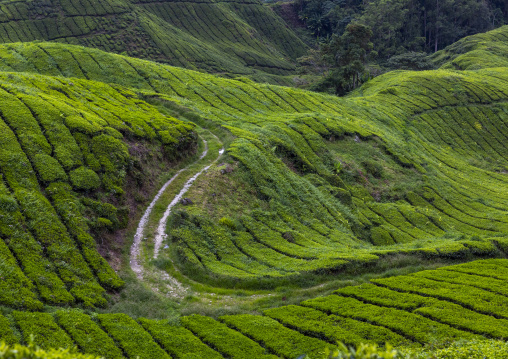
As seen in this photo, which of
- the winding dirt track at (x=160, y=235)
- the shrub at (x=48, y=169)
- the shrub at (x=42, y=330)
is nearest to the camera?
the shrub at (x=42, y=330)

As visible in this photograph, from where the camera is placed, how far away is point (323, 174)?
3781cm

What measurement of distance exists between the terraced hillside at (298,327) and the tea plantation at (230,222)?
72 millimetres

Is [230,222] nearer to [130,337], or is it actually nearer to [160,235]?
[160,235]

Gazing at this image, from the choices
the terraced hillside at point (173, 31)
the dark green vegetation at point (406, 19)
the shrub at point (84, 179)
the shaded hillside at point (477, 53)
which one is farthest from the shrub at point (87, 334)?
the dark green vegetation at point (406, 19)

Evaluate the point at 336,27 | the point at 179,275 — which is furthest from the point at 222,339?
the point at 336,27

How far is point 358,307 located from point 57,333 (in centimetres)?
1339

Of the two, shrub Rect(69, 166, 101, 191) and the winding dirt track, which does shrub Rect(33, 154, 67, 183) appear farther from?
the winding dirt track

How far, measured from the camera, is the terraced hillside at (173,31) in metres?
78.8

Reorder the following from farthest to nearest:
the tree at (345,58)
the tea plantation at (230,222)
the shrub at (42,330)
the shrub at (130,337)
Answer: the tree at (345,58), the tea plantation at (230,222), the shrub at (130,337), the shrub at (42,330)

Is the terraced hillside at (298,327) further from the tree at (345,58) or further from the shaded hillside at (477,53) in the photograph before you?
the shaded hillside at (477,53)

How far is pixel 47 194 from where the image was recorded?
21.0 metres

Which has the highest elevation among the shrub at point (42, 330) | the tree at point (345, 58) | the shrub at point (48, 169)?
the tree at point (345, 58)

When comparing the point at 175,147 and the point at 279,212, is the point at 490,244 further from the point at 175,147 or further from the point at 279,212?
the point at 175,147

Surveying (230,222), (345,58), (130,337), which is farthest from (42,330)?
(345,58)
